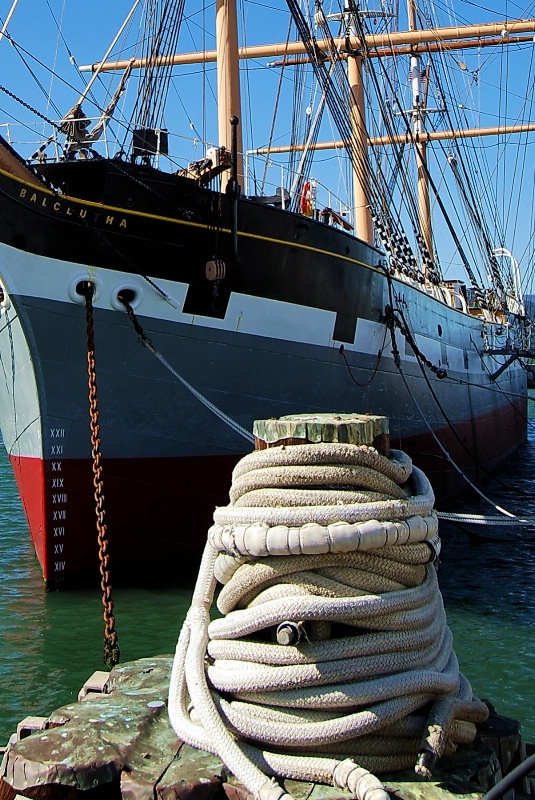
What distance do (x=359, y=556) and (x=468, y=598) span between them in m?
6.89

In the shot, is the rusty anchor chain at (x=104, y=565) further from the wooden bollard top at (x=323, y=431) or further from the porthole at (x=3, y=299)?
the wooden bollard top at (x=323, y=431)

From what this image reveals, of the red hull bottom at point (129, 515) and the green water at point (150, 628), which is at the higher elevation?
the red hull bottom at point (129, 515)

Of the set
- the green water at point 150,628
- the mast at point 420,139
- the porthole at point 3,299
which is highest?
the mast at point 420,139

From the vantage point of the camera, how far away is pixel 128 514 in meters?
9.99

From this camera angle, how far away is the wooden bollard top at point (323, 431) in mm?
3443

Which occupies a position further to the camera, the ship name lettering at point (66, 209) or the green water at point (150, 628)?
the ship name lettering at point (66, 209)

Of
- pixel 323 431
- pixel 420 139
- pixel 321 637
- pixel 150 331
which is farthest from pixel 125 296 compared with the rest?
pixel 420 139

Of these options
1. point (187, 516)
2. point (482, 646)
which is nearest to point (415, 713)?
point (482, 646)

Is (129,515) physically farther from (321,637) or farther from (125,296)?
(321,637)

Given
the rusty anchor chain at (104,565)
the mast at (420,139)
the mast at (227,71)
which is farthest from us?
the mast at (420,139)

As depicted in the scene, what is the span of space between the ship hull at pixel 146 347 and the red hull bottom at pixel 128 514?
18mm

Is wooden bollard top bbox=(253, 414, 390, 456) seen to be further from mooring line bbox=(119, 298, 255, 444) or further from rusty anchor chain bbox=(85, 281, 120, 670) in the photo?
mooring line bbox=(119, 298, 255, 444)

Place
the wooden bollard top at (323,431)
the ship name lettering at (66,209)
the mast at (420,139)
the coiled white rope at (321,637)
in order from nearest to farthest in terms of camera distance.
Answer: the coiled white rope at (321,637) < the wooden bollard top at (323,431) < the ship name lettering at (66,209) < the mast at (420,139)

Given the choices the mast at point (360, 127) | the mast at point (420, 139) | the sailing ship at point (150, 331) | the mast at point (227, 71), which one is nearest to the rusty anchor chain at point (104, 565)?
the sailing ship at point (150, 331)
